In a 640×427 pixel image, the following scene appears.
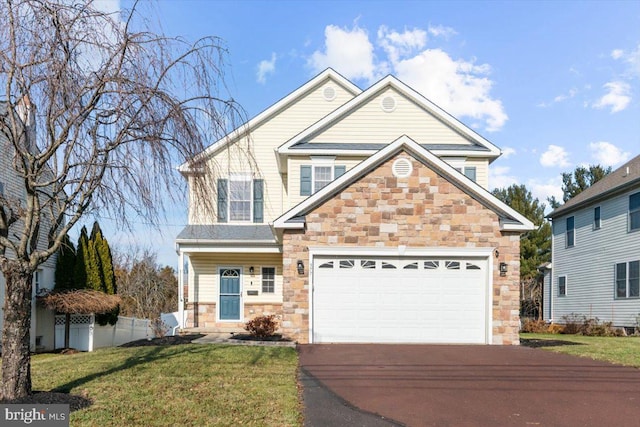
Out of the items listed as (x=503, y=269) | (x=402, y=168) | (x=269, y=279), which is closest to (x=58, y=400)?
(x=402, y=168)

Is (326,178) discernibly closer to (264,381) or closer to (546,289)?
(264,381)

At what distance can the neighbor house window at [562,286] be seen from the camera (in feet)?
85.0

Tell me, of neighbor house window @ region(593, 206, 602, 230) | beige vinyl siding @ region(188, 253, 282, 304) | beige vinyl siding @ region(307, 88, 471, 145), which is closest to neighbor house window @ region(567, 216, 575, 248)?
neighbor house window @ region(593, 206, 602, 230)

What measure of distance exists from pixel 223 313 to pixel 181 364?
8.97 meters

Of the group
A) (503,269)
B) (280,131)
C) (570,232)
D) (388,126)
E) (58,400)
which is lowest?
(58,400)

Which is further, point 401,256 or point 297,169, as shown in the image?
point 297,169

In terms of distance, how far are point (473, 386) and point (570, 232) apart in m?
20.7

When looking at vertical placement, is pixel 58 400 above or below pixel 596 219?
below

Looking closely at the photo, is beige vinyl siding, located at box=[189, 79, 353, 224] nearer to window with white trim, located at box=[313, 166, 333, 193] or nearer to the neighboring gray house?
window with white trim, located at box=[313, 166, 333, 193]

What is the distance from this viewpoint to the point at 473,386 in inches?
316

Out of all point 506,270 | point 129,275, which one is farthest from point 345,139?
point 129,275

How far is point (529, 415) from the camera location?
21.2 ft

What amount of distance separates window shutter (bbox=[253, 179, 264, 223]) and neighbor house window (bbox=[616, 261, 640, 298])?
15412 millimetres

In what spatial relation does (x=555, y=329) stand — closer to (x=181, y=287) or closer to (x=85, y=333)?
(x=181, y=287)
